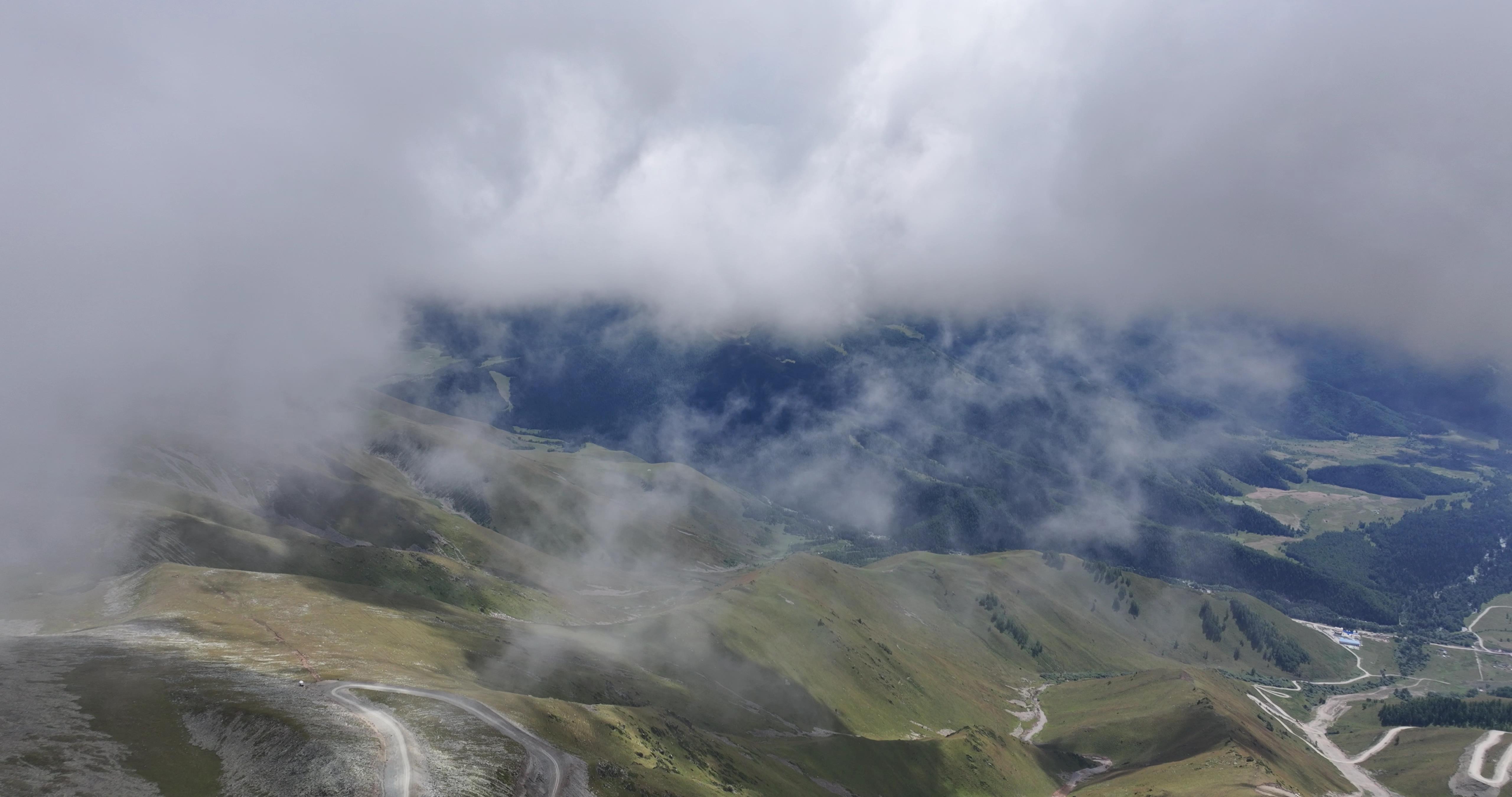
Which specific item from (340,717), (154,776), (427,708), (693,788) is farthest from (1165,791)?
(154,776)

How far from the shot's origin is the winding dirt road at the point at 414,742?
89.4 metres

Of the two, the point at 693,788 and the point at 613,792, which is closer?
the point at 613,792

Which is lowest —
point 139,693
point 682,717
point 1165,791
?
point 1165,791

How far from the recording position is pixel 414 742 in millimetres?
97188

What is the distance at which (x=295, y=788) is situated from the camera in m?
83.6

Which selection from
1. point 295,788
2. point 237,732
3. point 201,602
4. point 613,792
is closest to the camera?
point 295,788

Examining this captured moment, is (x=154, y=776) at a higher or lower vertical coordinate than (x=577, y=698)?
higher

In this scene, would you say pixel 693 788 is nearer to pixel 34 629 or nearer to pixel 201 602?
pixel 201 602

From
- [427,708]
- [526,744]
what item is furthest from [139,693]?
[526,744]

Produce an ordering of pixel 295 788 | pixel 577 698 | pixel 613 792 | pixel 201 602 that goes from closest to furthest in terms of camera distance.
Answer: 1. pixel 295 788
2. pixel 613 792
3. pixel 577 698
4. pixel 201 602

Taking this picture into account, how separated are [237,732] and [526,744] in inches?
1356

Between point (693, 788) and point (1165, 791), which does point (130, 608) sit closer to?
point (693, 788)

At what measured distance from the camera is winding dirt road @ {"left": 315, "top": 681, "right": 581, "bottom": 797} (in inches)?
3519

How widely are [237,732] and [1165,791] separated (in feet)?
641
